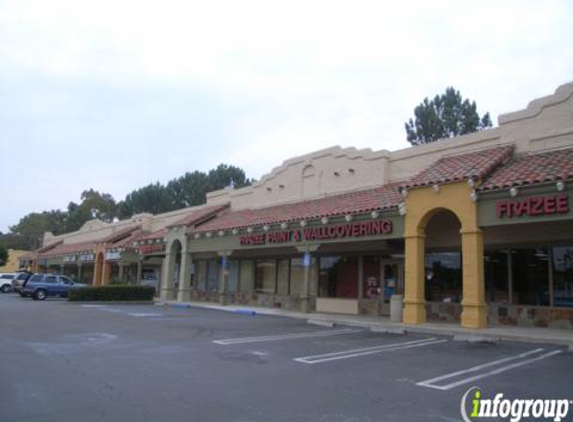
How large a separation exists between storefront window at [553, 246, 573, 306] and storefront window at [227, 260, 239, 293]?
1734cm

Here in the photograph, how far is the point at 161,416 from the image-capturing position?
6016 millimetres

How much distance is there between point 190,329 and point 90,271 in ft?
132

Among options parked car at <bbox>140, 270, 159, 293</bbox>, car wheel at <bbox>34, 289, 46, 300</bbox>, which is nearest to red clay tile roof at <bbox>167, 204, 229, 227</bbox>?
car wheel at <bbox>34, 289, 46, 300</bbox>

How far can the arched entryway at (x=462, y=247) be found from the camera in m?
15.2

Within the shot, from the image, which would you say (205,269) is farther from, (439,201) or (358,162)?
(439,201)

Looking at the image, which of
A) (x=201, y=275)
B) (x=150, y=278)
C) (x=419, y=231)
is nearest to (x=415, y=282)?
(x=419, y=231)

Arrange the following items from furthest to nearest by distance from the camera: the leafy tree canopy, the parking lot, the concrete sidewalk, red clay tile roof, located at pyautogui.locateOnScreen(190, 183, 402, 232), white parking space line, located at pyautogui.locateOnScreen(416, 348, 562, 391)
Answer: the leafy tree canopy
red clay tile roof, located at pyautogui.locateOnScreen(190, 183, 402, 232)
the concrete sidewalk
white parking space line, located at pyautogui.locateOnScreen(416, 348, 562, 391)
the parking lot

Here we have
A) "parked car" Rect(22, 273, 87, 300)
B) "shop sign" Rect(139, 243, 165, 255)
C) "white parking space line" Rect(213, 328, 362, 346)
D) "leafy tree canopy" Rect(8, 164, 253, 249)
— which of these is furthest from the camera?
"leafy tree canopy" Rect(8, 164, 253, 249)

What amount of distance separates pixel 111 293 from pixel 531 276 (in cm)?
2179

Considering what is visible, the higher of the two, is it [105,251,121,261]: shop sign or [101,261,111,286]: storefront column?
[105,251,121,261]: shop sign

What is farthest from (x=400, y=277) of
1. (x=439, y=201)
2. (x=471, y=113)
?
(x=471, y=113)

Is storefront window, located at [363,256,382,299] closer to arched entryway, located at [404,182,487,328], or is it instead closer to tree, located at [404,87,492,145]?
arched entryway, located at [404,182,487,328]

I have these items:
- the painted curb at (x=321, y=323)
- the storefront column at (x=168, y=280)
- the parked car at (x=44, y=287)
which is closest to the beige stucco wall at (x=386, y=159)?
the storefront column at (x=168, y=280)

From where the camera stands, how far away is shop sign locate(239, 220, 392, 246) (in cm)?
1861
